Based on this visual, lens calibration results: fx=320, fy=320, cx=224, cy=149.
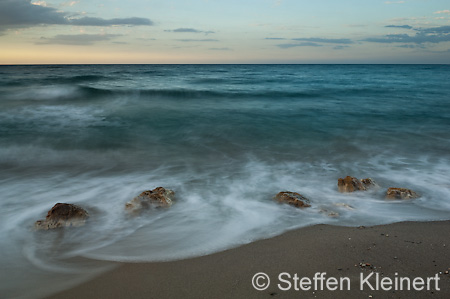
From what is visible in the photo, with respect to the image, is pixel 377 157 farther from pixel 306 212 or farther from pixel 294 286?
pixel 294 286

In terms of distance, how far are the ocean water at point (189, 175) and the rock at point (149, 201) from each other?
5.1 inches

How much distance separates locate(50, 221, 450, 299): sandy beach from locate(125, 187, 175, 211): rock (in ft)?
4.10

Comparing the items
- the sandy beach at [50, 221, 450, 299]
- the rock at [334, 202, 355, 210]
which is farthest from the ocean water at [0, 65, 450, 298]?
the sandy beach at [50, 221, 450, 299]

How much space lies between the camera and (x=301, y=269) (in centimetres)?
292

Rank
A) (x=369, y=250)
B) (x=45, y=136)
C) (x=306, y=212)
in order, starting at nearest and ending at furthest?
(x=369, y=250), (x=306, y=212), (x=45, y=136)

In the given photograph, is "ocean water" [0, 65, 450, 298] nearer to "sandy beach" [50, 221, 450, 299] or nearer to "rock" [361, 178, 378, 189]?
"rock" [361, 178, 378, 189]

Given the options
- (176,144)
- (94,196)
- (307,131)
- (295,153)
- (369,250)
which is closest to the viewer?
(369,250)

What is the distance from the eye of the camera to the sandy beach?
8.59 feet

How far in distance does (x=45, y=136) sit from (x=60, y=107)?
226 inches

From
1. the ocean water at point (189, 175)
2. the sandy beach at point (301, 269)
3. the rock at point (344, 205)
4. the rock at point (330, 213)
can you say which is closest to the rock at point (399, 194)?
the ocean water at point (189, 175)

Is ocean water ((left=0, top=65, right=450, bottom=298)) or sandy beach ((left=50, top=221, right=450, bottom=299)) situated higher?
ocean water ((left=0, top=65, right=450, bottom=298))

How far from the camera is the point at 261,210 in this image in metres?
4.31

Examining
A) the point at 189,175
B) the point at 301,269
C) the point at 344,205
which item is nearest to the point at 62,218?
the point at 189,175

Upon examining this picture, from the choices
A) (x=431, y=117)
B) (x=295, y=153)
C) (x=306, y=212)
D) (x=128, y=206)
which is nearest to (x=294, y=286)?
(x=306, y=212)
